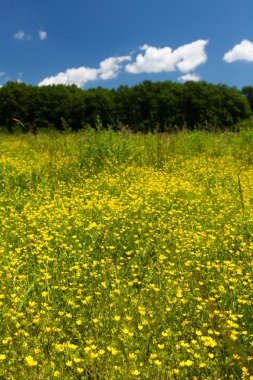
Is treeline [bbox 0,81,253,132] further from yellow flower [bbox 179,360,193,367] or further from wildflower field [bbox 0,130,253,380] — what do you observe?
yellow flower [bbox 179,360,193,367]

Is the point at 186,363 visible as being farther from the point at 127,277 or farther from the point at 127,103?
the point at 127,103

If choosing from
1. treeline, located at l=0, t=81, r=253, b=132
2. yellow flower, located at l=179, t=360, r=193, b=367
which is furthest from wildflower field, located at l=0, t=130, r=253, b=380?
treeline, located at l=0, t=81, r=253, b=132

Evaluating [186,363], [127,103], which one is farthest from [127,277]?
[127,103]

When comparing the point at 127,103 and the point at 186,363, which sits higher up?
the point at 127,103

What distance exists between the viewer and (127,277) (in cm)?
369

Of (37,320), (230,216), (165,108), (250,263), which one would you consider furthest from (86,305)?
(165,108)

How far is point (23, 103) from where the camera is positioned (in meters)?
53.8

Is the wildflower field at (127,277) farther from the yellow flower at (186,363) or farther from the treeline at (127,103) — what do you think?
the treeline at (127,103)

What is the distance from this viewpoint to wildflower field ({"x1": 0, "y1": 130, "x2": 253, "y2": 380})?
2496mm

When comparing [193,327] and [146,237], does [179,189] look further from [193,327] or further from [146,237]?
[193,327]

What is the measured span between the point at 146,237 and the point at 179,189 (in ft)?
6.21

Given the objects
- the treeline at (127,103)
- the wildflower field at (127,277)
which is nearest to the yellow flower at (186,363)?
the wildflower field at (127,277)

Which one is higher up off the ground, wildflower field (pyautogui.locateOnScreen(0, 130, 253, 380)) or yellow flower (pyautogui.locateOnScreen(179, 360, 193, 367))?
wildflower field (pyautogui.locateOnScreen(0, 130, 253, 380))

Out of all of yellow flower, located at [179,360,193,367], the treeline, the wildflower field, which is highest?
the treeline
